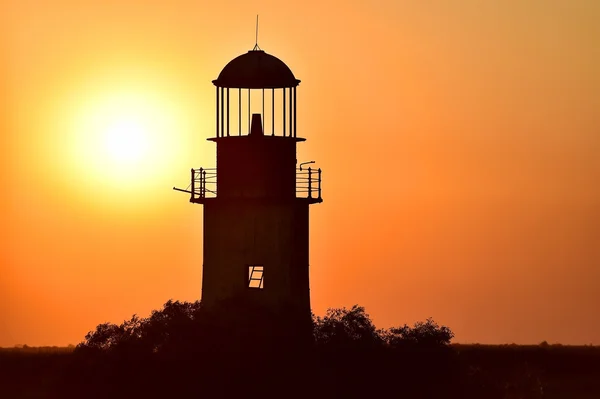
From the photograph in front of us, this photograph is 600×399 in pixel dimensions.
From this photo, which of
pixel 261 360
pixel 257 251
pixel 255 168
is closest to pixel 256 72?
pixel 255 168

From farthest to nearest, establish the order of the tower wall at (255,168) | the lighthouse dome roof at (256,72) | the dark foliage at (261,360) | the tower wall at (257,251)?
the lighthouse dome roof at (256,72)
the tower wall at (255,168)
the tower wall at (257,251)
the dark foliage at (261,360)

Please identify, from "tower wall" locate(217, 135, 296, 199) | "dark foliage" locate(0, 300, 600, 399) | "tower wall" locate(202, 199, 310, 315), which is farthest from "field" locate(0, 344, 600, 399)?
"tower wall" locate(217, 135, 296, 199)

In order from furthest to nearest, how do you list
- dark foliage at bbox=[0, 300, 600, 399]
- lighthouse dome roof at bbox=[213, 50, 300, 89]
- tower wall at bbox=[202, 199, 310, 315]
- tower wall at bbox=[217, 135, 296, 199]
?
lighthouse dome roof at bbox=[213, 50, 300, 89]
tower wall at bbox=[217, 135, 296, 199]
tower wall at bbox=[202, 199, 310, 315]
dark foliage at bbox=[0, 300, 600, 399]

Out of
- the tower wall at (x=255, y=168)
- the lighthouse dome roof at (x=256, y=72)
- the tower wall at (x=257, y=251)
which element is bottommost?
the tower wall at (x=257, y=251)

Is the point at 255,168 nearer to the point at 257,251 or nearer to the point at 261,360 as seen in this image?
the point at 257,251

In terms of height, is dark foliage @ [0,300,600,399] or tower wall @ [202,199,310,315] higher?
tower wall @ [202,199,310,315]

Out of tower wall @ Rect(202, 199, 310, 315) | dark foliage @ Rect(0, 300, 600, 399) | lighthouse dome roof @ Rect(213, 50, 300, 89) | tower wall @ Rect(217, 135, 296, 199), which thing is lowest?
dark foliage @ Rect(0, 300, 600, 399)

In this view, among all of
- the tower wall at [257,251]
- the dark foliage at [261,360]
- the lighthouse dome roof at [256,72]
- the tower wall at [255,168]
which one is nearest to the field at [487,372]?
the dark foliage at [261,360]

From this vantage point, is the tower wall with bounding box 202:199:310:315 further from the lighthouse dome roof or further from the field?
the field

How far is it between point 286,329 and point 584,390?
27.3 m

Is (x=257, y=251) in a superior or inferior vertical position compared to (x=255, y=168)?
inferior

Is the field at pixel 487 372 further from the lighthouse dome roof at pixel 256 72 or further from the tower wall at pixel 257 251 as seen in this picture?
the lighthouse dome roof at pixel 256 72

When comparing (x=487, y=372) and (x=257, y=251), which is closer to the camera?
(x=487, y=372)

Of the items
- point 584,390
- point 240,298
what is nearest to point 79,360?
point 240,298
